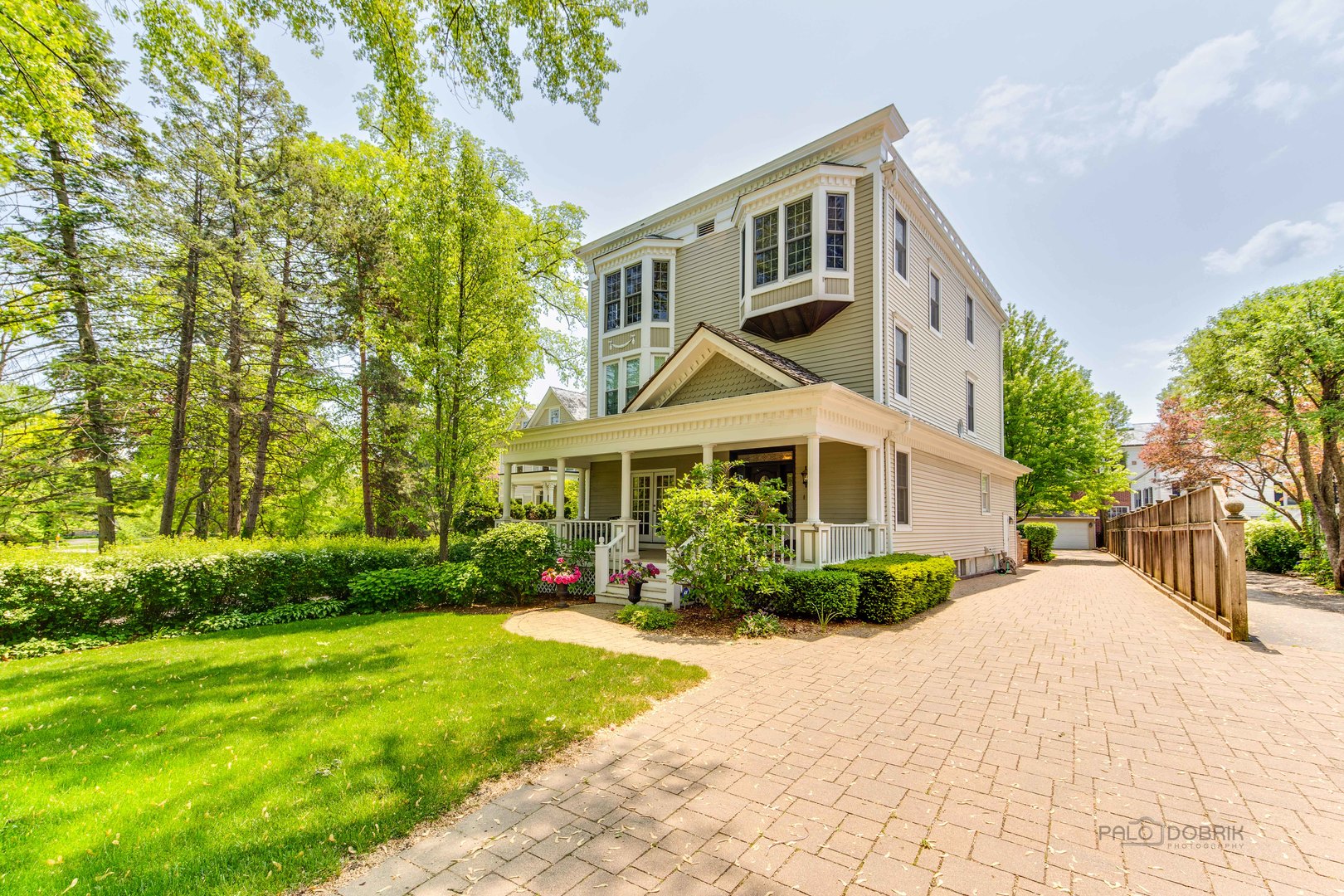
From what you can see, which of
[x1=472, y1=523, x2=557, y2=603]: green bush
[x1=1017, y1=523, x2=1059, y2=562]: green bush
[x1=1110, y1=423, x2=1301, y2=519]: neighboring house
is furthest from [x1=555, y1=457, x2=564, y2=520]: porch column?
[x1=1110, y1=423, x2=1301, y2=519]: neighboring house

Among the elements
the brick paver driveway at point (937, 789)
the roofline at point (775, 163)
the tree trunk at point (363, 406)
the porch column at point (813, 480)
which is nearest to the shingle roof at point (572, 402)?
the roofline at point (775, 163)

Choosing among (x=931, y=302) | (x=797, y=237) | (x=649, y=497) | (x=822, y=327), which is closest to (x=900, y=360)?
(x=822, y=327)

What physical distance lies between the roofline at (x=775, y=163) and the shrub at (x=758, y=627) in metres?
11.0

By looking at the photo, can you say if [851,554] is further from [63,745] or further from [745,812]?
[63,745]

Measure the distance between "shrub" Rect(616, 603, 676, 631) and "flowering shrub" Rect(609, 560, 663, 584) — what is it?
1.13 meters

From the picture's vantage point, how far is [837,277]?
12.0 meters

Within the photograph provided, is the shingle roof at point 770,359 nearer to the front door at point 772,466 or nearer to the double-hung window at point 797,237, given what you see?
the front door at point 772,466

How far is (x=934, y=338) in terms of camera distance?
48.6 ft

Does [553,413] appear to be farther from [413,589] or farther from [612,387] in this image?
[413,589]

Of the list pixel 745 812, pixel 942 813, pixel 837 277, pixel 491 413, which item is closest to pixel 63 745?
pixel 745 812

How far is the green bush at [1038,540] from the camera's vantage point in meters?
23.5

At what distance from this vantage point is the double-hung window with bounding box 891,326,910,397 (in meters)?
12.5

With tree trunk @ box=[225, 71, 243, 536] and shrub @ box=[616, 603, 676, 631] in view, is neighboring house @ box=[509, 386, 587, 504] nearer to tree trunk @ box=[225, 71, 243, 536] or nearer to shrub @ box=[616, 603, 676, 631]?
tree trunk @ box=[225, 71, 243, 536]

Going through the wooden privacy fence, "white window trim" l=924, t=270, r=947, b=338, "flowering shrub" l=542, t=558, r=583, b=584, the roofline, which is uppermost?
the roofline
